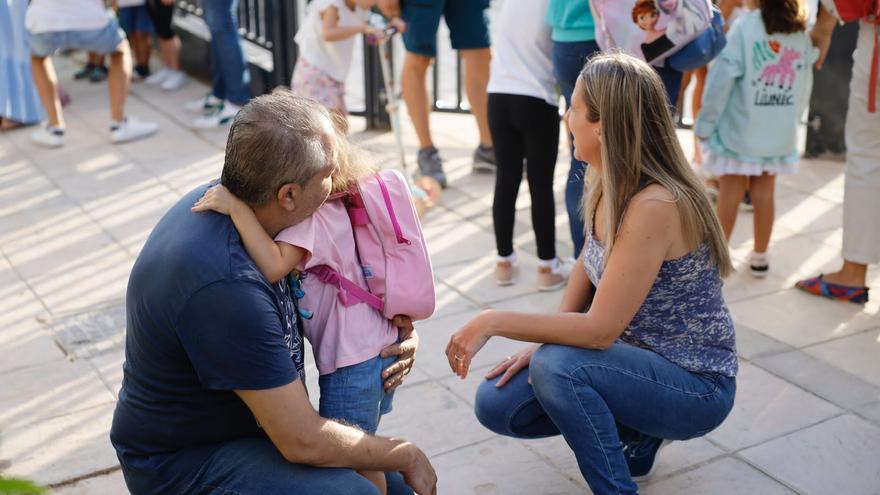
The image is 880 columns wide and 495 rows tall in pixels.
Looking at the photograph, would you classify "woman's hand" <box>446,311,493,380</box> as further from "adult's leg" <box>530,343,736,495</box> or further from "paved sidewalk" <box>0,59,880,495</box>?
"paved sidewalk" <box>0,59,880,495</box>

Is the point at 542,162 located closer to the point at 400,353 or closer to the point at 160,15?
the point at 400,353

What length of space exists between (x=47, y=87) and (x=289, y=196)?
496 cm

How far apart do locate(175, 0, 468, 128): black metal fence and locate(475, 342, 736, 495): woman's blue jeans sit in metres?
4.08

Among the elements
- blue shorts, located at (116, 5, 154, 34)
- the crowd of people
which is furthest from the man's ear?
blue shorts, located at (116, 5, 154, 34)

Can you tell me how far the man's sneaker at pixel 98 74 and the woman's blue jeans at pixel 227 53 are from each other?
1.38m

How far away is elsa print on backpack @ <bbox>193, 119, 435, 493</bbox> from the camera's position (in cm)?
263

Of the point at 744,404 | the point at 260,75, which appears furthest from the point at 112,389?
the point at 260,75

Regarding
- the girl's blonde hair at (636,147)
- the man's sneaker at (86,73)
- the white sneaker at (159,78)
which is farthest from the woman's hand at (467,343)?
the man's sneaker at (86,73)

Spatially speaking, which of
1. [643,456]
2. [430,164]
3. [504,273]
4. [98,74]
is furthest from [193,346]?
[98,74]

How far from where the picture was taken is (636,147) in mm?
2793

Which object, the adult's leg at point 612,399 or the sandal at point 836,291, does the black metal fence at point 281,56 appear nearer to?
the sandal at point 836,291

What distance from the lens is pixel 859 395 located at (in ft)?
12.4

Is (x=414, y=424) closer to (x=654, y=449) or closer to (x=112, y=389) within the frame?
(x=654, y=449)

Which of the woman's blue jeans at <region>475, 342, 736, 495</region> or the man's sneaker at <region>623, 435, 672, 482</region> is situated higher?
the woman's blue jeans at <region>475, 342, 736, 495</region>
